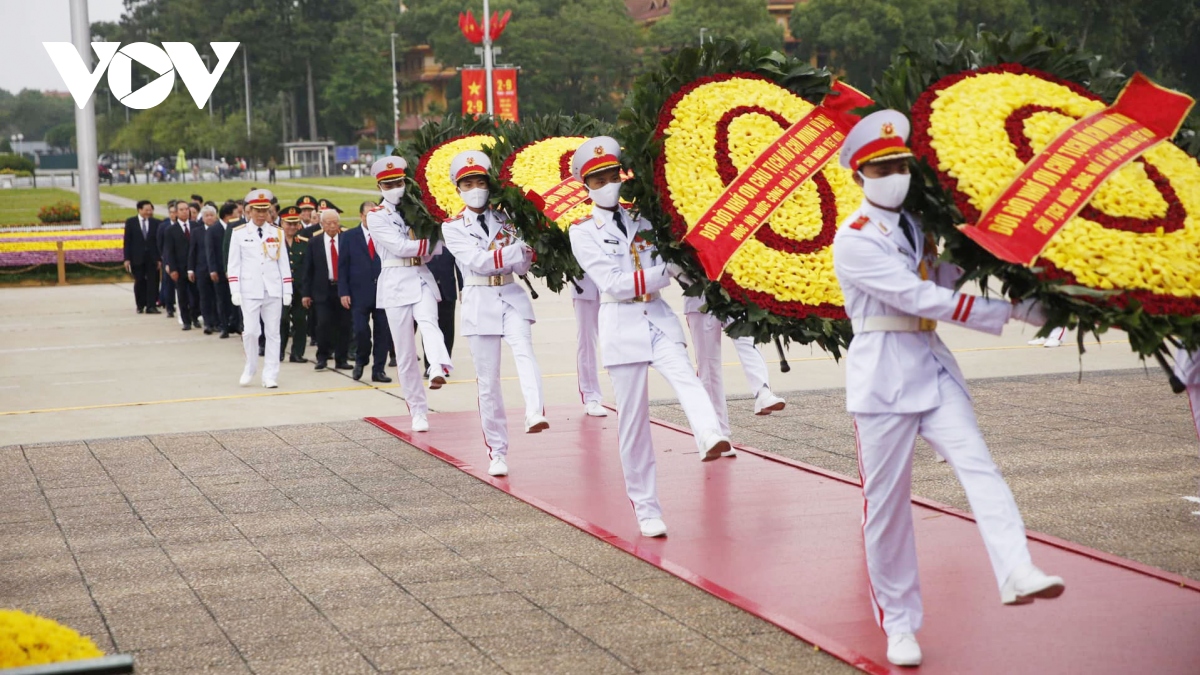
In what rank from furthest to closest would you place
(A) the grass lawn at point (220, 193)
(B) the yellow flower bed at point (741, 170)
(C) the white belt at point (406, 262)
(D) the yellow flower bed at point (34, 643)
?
(A) the grass lawn at point (220, 193), (C) the white belt at point (406, 262), (B) the yellow flower bed at point (741, 170), (D) the yellow flower bed at point (34, 643)

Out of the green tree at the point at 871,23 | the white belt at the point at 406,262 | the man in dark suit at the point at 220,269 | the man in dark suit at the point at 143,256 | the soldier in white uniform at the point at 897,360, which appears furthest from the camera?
the green tree at the point at 871,23

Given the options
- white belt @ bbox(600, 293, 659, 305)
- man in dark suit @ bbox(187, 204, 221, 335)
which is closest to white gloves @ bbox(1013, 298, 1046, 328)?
white belt @ bbox(600, 293, 659, 305)

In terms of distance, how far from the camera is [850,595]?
659 centimetres

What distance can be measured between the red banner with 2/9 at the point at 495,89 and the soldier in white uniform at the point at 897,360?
47177mm

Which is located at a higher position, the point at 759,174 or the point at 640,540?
the point at 759,174

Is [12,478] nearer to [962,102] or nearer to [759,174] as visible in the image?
[759,174]

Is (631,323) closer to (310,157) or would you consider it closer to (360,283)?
(360,283)

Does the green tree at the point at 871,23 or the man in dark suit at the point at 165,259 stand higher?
the green tree at the point at 871,23

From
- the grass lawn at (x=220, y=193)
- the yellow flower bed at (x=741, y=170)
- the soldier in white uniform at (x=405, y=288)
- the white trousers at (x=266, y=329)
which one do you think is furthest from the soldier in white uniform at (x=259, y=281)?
the grass lawn at (x=220, y=193)

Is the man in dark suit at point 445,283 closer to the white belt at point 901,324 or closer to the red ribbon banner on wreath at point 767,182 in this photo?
the red ribbon banner on wreath at point 767,182

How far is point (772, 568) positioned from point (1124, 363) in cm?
847

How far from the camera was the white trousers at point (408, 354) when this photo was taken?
11297 mm

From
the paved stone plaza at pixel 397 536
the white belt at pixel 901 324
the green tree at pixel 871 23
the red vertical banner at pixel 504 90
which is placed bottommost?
the paved stone plaza at pixel 397 536

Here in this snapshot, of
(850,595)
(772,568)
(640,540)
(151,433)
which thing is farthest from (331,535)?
(151,433)
